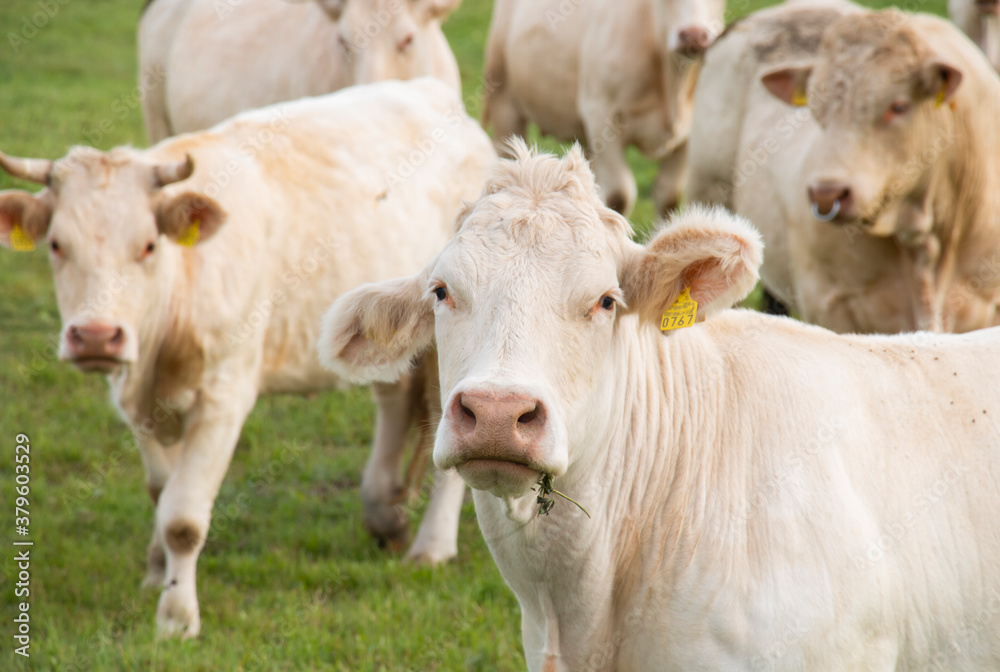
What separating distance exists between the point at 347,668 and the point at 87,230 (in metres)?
2.18

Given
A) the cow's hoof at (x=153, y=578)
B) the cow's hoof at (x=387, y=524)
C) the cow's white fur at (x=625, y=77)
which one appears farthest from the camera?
the cow's white fur at (x=625, y=77)

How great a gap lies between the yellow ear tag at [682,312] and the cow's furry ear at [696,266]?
14 millimetres

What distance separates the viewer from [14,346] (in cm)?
→ 878

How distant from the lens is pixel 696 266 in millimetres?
3066

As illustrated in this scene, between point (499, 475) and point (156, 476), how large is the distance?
351 cm

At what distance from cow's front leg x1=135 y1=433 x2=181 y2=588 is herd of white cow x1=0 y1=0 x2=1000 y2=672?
0.02 meters

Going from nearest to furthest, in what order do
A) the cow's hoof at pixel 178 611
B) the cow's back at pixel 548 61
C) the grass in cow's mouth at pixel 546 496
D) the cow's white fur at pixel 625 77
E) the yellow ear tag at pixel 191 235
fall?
the grass in cow's mouth at pixel 546 496 < the cow's hoof at pixel 178 611 < the yellow ear tag at pixel 191 235 < the cow's white fur at pixel 625 77 < the cow's back at pixel 548 61

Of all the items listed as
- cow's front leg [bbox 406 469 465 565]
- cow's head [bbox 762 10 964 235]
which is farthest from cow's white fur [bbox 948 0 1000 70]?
cow's front leg [bbox 406 469 465 565]

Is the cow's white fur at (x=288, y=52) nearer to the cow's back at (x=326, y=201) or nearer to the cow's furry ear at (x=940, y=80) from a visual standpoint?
the cow's back at (x=326, y=201)

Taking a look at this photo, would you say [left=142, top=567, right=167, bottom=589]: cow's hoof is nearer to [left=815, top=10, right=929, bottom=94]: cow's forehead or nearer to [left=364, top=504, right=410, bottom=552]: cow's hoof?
[left=364, top=504, right=410, bottom=552]: cow's hoof

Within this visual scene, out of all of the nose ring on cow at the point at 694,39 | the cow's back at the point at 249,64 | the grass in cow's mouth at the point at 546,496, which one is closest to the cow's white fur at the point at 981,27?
the nose ring on cow at the point at 694,39

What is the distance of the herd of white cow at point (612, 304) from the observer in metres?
2.95

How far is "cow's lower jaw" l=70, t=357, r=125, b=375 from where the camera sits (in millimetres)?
4742

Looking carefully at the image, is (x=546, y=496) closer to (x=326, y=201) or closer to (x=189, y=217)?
(x=189, y=217)
